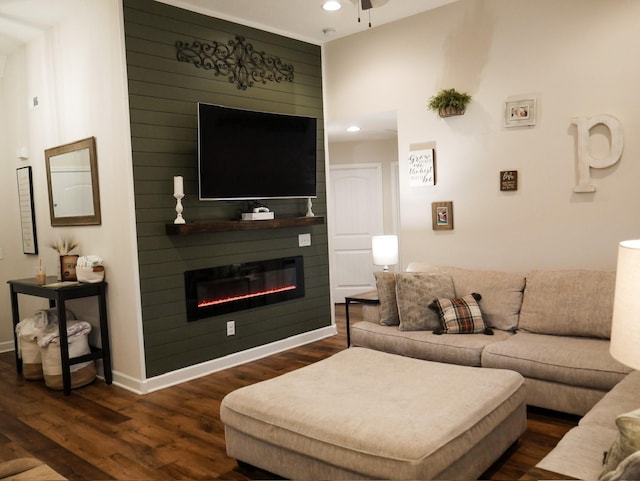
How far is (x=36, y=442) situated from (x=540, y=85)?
4317 mm

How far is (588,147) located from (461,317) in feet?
5.15

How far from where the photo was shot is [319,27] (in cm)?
493

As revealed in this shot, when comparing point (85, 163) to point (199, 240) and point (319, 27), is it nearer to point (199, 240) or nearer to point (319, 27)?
point (199, 240)

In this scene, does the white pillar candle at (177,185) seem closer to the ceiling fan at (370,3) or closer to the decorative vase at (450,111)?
the ceiling fan at (370,3)

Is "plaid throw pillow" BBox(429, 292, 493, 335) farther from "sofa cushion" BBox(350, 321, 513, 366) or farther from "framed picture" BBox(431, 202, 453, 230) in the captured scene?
"framed picture" BBox(431, 202, 453, 230)

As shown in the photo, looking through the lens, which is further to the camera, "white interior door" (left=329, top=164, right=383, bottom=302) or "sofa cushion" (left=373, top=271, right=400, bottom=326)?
"white interior door" (left=329, top=164, right=383, bottom=302)

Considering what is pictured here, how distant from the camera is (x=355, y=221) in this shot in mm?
7316

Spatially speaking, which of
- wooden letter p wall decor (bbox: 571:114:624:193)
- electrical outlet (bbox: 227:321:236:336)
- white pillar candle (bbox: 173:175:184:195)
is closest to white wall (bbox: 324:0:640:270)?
wooden letter p wall decor (bbox: 571:114:624:193)

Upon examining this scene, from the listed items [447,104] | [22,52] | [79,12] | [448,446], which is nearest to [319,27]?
[447,104]

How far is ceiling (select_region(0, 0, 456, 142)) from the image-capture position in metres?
4.20

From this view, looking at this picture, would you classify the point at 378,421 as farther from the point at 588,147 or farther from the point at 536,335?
the point at 588,147

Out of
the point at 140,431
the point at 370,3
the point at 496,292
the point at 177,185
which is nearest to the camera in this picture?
the point at 140,431

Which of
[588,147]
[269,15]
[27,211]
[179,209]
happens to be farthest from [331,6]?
[27,211]

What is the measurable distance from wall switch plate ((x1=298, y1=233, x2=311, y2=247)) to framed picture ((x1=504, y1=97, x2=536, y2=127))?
214cm
